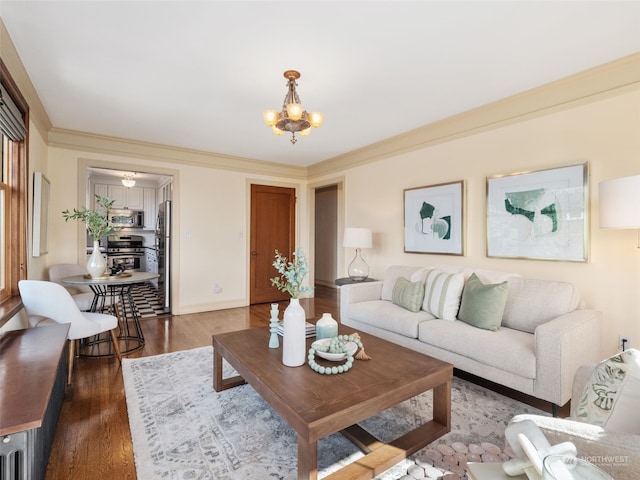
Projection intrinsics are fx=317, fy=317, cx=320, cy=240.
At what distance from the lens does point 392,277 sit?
3695 millimetres

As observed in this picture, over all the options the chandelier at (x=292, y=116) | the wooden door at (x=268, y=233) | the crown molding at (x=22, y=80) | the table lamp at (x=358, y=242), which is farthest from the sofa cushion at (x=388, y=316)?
the crown molding at (x=22, y=80)

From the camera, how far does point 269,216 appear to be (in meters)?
5.72

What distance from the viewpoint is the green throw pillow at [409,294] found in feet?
10.0

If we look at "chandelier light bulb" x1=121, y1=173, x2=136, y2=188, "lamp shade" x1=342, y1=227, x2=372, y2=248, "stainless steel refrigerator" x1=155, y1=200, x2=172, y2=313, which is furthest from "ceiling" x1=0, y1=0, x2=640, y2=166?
"chandelier light bulb" x1=121, y1=173, x2=136, y2=188

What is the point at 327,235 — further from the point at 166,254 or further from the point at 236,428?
the point at 236,428

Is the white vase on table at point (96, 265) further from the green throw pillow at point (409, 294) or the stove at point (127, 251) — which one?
the stove at point (127, 251)

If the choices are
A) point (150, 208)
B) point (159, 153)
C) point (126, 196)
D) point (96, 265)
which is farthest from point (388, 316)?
point (126, 196)

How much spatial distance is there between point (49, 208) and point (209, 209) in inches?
75.8

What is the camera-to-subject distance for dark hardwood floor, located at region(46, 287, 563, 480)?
1605 millimetres

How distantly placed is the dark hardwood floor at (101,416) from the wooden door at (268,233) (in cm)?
165

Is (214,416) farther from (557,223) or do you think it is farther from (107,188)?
(107,188)

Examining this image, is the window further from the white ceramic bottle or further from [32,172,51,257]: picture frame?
the white ceramic bottle

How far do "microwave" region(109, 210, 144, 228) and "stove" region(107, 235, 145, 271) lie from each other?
38 centimetres

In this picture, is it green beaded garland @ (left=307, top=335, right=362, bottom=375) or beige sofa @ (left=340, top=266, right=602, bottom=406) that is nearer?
green beaded garland @ (left=307, top=335, right=362, bottom=375)
